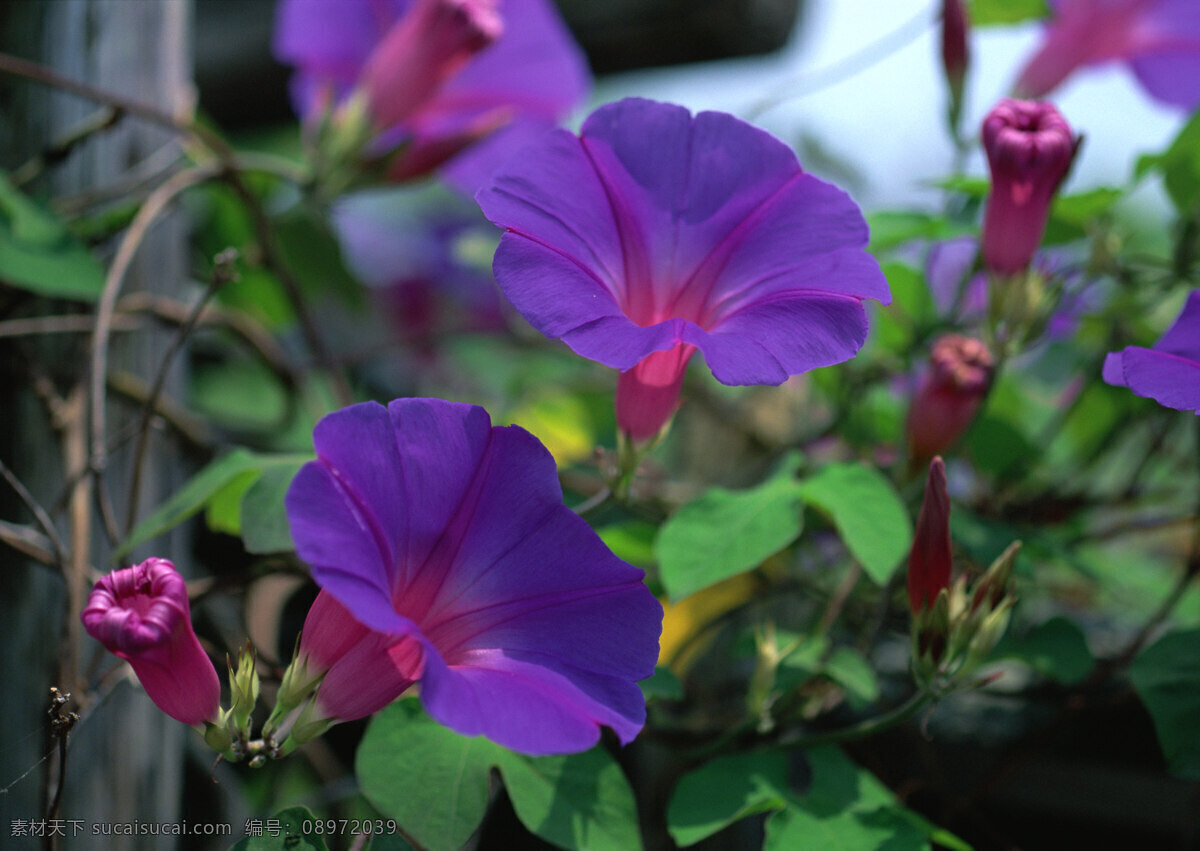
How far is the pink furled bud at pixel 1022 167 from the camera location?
72cm

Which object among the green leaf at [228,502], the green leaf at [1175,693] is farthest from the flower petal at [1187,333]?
the green leaf at [228,502]

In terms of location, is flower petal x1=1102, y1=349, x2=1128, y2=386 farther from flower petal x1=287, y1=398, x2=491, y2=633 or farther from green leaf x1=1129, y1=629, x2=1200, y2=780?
flower petal x1=287, y1=398, x2=491, y2=633

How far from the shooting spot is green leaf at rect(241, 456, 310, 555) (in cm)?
69

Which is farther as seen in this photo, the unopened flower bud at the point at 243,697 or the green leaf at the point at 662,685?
the green leaf at the point at 662,685

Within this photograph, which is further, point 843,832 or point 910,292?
point 910,292

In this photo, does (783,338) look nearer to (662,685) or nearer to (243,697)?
(662,685)

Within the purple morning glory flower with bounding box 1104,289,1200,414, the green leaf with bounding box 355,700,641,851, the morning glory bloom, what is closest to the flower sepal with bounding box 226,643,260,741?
the green leaf with bounding box 355,700,641,851

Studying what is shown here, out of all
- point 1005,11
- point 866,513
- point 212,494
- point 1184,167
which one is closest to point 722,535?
point 866,513

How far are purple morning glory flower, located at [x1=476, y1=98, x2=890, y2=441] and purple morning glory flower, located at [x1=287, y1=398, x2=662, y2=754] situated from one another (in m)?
0.10

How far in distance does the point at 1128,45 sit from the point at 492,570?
1.07m

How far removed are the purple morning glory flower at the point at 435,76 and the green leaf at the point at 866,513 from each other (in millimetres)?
641

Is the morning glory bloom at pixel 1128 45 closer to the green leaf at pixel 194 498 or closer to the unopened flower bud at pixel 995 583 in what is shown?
the unopened flower bud at pixel 995 583

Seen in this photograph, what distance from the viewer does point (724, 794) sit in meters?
0.75

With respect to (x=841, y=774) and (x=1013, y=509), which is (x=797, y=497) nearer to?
(x=841, y=774)
